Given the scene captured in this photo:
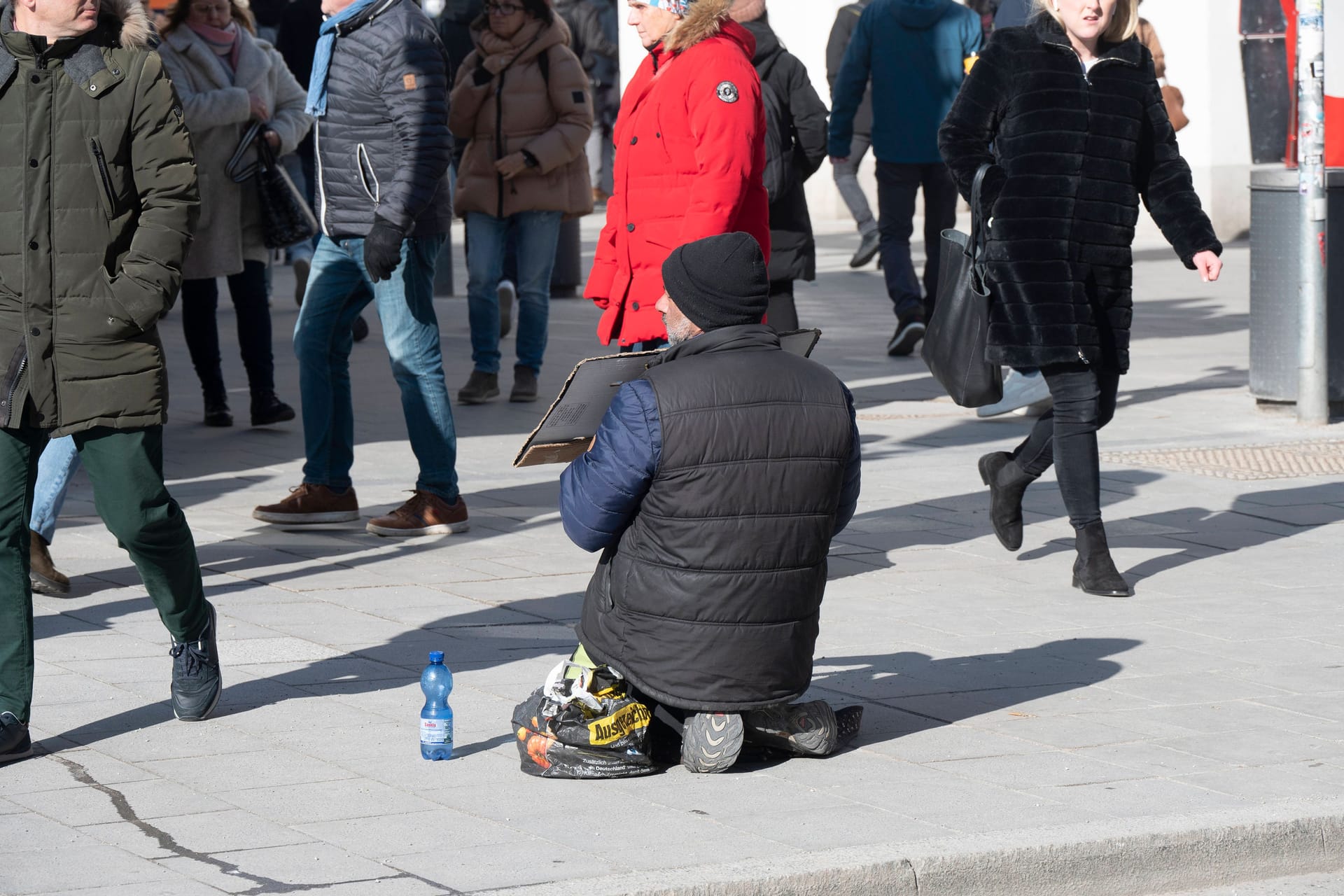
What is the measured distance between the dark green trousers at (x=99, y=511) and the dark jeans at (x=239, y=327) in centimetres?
488

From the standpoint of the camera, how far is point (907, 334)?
12.5 metres

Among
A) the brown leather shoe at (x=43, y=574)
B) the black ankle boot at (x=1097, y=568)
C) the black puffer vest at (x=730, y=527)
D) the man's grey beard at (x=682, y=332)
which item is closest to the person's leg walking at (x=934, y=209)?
the black ankle boot at (x=1097, y=568)

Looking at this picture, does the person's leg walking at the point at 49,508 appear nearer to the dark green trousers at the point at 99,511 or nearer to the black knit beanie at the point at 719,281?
the dark green trousers at the point at 99,511

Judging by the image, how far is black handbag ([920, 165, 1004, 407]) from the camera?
6777 mm

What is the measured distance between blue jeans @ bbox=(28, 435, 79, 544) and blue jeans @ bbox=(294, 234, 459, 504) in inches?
46.9

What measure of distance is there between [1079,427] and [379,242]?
8.08ft

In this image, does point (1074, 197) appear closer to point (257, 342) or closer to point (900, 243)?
point (257, 342)

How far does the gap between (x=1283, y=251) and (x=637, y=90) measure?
15.2ft

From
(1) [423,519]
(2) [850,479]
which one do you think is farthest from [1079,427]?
(1) [423,519]

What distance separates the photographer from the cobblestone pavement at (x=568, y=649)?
4.20 meters

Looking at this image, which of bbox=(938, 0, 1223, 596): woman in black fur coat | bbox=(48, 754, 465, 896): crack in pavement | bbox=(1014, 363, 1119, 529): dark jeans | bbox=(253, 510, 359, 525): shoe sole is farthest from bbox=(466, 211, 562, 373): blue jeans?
bbox=(48, 754, 465, 896): crack in pavement

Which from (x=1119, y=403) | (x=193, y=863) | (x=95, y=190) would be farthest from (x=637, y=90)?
(x=1119, y=403)

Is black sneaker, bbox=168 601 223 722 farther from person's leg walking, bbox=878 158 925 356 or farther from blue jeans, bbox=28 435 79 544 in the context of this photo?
person's leg walking, bbox=878 158 925 356

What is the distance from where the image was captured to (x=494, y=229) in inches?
421
